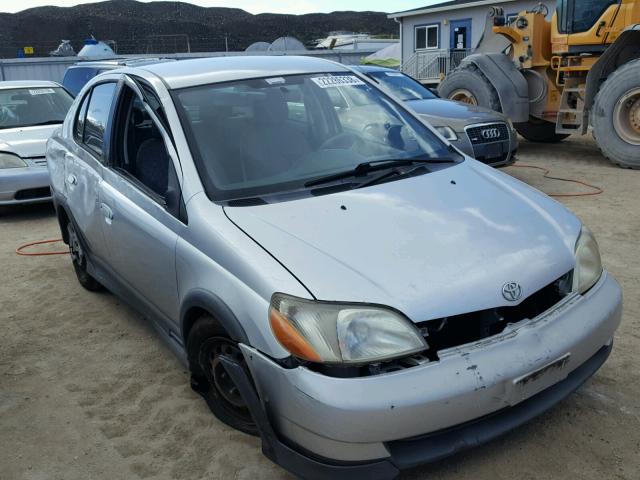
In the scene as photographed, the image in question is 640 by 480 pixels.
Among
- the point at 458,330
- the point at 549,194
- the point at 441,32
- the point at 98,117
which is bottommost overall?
the point at 549,194

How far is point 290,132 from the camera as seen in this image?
3.28m

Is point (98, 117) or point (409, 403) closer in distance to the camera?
point (409, 403)

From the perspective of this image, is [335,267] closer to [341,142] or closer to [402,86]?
[341,142]

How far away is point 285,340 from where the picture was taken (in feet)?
7.21

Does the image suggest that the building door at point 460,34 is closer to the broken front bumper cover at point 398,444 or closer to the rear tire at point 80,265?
the rear tire at point 80,265

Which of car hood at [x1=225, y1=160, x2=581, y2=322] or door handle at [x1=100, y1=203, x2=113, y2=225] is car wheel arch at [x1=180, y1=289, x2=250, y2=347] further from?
door handle at [x1=100, y1=203, x2=113, y2=225]

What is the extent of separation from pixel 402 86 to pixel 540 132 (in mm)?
3699

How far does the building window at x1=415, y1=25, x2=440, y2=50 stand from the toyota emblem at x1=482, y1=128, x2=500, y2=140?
19221 millimetres

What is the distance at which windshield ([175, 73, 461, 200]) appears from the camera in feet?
9.77

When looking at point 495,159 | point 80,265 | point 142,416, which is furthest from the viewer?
point 495,159

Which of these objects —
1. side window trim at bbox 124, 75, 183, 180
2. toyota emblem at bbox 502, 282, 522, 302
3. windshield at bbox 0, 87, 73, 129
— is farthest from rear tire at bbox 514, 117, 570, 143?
toyota emblem at bbox 502, 282, 522, 302

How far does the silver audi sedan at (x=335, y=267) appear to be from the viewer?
2.16 m

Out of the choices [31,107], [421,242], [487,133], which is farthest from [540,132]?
[421,242]

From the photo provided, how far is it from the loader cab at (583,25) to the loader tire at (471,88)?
1.19 metres
